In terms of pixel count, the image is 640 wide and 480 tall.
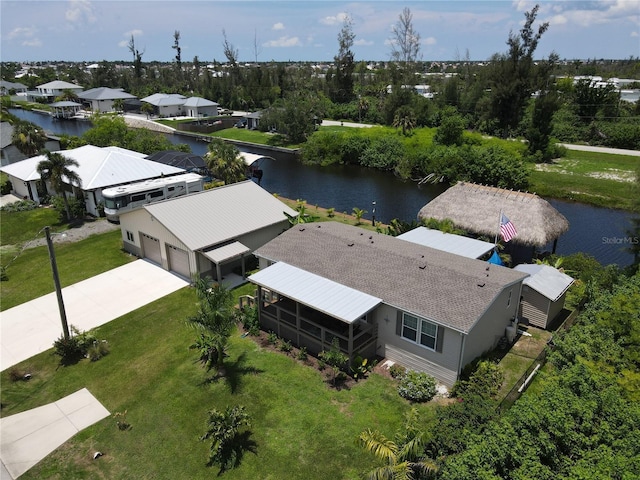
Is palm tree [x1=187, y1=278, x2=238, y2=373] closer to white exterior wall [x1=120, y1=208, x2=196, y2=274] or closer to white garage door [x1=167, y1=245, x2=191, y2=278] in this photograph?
white exterior wall [x1=120, y1=208, x2=196, y2=274]

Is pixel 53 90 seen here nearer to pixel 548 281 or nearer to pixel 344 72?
pixel 344 72

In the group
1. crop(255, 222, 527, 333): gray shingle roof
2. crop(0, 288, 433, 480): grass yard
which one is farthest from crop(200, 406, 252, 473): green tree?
crop(255, 222, 527, 333): gray shingle roof

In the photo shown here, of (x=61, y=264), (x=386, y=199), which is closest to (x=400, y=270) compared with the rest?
(x=61, y=264)

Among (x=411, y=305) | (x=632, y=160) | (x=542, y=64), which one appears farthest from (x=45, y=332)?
(x=542, y=64)

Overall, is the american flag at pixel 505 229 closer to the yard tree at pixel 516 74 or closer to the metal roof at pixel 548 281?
the metal roof at pixel 548 281

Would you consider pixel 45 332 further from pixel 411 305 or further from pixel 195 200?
pixel 411 305

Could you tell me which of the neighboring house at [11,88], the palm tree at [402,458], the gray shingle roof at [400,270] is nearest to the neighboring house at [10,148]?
the gray shingle roof at [400,270]
